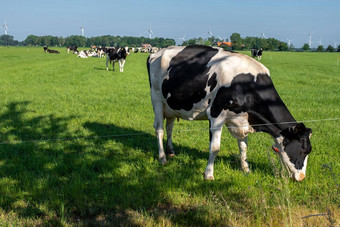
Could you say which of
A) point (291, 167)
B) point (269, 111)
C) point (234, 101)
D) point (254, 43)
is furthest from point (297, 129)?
point (254, 43)

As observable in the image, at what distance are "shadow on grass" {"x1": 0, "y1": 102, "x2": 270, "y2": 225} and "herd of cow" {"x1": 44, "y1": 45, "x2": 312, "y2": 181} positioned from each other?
90 centimetres

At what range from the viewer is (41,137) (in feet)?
24.7

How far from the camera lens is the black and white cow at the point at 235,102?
4824 mm

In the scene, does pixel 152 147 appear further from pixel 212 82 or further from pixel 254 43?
pixel 254 43

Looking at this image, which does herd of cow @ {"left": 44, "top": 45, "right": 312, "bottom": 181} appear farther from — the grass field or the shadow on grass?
the shadow on grass

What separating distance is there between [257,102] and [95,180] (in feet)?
9.44

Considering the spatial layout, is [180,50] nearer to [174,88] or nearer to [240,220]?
[174,88]

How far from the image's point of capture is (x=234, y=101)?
496cm

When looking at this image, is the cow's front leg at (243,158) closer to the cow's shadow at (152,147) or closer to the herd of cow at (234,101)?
the herd of cow at (234,101)

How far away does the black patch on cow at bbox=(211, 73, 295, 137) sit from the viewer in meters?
4.96

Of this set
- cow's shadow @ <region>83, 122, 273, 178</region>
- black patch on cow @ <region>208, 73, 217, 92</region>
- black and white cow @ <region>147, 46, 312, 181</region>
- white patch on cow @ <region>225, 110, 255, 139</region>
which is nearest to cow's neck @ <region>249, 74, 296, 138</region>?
black and white cow @ <region>147, 46, 312, 181</region>

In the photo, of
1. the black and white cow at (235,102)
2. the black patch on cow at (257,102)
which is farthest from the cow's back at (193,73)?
the black patch on cow at (257,102)

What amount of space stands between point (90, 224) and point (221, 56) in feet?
11.4

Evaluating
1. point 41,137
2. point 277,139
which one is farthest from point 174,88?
point 41,137
